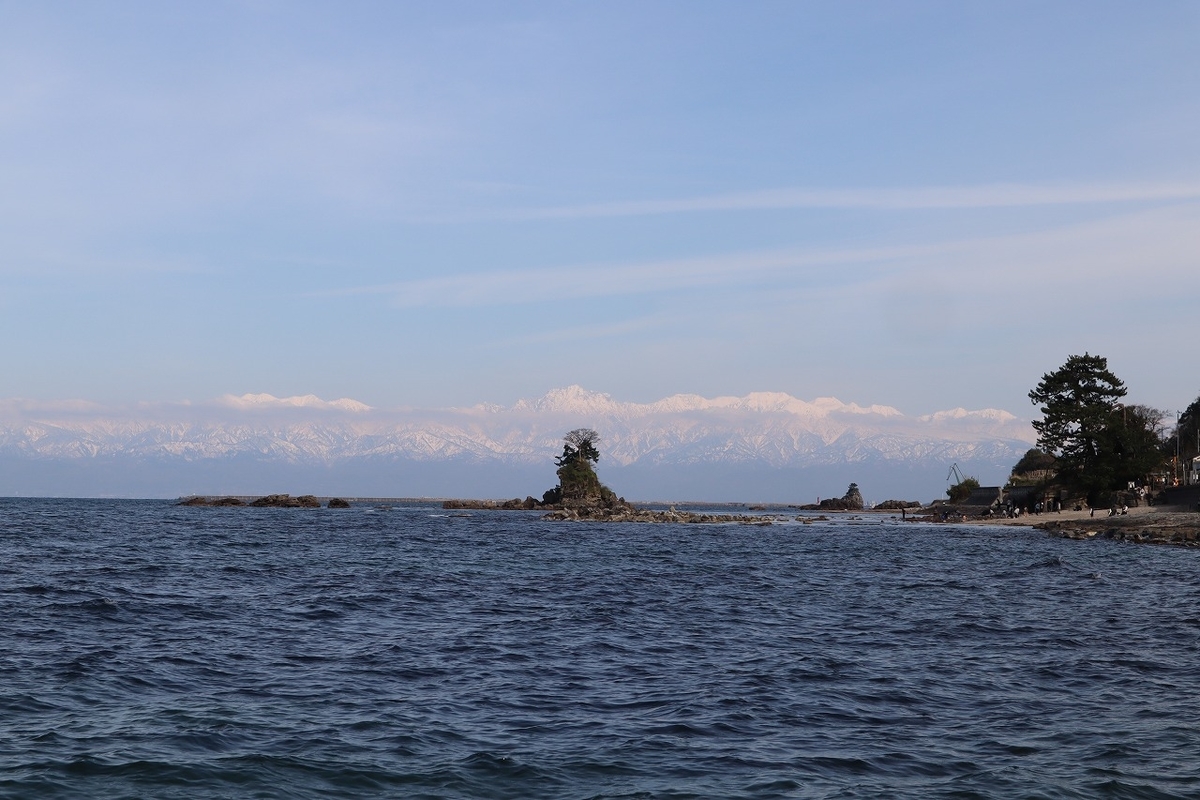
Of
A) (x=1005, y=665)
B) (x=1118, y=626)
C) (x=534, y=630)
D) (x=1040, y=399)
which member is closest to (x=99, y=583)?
(x=534, y=630)

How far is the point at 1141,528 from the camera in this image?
83.6 metres

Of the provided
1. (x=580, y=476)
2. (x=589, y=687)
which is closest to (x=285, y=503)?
(x=580, y=476)

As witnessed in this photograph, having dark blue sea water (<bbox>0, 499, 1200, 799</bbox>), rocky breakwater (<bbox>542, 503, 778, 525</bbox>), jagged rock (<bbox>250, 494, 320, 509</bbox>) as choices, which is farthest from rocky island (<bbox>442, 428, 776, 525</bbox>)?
dark blue sea water (<bbox>0, 499, 1200, 799</bbox>)

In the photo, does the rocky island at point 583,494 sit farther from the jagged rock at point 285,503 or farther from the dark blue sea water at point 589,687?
the dark blue sea water at point 589,687

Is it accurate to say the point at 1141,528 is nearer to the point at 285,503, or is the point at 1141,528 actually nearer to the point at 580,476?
the point at 580,476

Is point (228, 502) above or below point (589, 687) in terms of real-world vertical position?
below

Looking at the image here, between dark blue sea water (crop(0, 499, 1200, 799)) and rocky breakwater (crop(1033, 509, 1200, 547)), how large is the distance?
34763 mm

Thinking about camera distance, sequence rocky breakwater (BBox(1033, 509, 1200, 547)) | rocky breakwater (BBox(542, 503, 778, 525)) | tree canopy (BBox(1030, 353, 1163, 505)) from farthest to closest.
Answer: rocky breakwater (BBox(542, 503, 778, 525)) → tree canopy (BBox(1030, 353, 1163, 505)) → rocky breakwater (BBox(1033, 509, 1200, 547))

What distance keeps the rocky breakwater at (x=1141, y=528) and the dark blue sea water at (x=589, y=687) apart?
34.8m

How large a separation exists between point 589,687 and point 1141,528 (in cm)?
7660

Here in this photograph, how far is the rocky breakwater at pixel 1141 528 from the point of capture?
75625mm

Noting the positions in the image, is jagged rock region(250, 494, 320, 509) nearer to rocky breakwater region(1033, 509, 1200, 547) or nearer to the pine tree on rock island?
A: the pine tree on rock island

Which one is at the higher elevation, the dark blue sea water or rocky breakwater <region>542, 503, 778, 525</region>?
the dark blue sea water

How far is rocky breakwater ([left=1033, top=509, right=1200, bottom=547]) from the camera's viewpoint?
2977 inches
